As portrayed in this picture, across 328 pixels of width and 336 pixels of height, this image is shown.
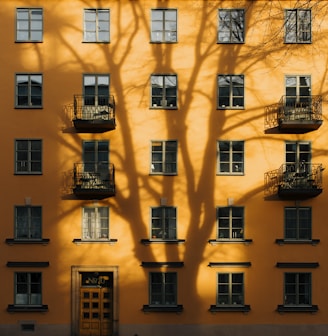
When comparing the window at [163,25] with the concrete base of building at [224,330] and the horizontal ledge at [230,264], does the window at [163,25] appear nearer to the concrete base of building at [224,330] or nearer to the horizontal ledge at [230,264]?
the horizontal ledge at [230,264]

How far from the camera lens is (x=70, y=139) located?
27.8 metres

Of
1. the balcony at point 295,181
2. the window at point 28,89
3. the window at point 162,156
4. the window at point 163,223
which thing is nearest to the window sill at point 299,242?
the balcony at point 295,181

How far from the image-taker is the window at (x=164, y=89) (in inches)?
1107

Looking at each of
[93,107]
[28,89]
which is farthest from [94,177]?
[28,89]

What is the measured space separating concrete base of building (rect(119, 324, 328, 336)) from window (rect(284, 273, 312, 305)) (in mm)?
1164

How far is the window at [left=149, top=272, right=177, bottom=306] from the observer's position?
2761cm

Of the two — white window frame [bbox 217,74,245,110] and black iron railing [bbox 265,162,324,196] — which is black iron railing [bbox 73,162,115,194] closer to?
white window frame [bbox 217,74,245,110]

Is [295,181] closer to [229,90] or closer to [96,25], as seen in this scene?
[229,90]

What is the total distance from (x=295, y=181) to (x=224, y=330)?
7.87 m

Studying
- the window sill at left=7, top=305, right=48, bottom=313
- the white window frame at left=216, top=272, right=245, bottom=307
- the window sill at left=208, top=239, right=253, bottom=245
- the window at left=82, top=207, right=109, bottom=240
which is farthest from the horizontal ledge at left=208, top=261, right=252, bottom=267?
the window sill at left=7, top=305, right=48, bottom=313

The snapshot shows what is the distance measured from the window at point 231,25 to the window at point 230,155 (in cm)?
510

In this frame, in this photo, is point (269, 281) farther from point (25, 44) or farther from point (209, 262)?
point (25, 44)

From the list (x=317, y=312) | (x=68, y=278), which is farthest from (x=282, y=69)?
(x=68, y=278)

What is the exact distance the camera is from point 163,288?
1088 inches
